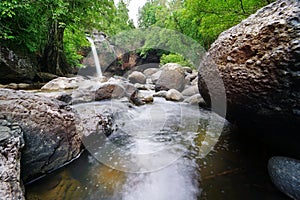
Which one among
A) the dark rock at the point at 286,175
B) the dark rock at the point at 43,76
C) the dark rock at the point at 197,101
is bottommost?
the dark rock at the point at 286,175

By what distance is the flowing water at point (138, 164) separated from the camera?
177 cm

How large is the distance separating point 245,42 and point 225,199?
176 centimetres

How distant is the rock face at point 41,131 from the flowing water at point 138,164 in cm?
18

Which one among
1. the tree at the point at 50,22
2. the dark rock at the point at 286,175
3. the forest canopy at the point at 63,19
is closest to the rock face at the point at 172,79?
the forest canopy at the point at 63,19

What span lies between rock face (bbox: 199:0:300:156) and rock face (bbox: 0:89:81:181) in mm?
2328

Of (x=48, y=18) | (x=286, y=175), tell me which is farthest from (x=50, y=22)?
(x=286, y=175)

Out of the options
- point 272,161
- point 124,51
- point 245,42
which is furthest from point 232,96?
point 124,51

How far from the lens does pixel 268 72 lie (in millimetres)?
1671

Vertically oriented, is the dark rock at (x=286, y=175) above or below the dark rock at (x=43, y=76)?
below

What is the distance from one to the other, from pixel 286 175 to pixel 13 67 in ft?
29.5

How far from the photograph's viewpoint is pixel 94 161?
7.71ft

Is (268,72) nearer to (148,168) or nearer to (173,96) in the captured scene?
(148,168)

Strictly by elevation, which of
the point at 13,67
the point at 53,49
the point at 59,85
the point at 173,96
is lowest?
the point at 173,96

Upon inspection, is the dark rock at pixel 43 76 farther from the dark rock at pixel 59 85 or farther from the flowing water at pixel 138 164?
the flowing water at pixel 138 164
